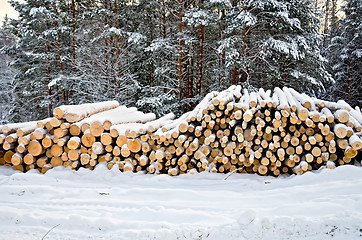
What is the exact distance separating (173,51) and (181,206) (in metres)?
9.13

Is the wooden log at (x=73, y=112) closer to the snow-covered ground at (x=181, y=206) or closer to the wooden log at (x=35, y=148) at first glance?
the wooden log at (x=35, y=148)

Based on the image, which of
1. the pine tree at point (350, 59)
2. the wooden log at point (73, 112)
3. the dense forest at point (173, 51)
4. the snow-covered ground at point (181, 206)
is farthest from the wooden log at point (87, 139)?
the pine tree at point (350, 59)

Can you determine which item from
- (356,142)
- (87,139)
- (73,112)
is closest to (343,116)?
(356,142)

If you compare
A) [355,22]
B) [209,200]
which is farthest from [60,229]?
[355,22]

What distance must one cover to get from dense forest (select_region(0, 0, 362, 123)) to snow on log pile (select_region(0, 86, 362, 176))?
5503mm

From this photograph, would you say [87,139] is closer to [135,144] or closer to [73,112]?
[73,112]

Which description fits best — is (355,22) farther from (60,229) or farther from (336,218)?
(60,229)

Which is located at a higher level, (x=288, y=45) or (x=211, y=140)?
(x=288, y=45)

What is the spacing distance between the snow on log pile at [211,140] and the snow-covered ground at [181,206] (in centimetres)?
32

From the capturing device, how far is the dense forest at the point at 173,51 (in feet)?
32.2

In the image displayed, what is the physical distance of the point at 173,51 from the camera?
35.8 ft

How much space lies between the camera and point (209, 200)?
3.27m

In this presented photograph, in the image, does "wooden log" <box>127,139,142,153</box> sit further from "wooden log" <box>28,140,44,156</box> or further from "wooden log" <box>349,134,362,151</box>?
"wooden log" <box>349,134,362,151</box>

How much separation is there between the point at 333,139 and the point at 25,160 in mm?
6079
